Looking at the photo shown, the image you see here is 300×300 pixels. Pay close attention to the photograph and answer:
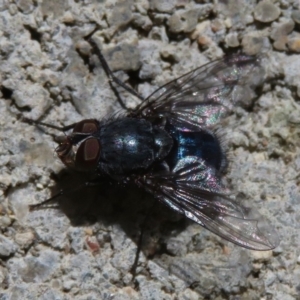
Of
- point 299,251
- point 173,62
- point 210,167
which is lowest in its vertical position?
point 299,251

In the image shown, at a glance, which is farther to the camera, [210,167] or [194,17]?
[194,17]

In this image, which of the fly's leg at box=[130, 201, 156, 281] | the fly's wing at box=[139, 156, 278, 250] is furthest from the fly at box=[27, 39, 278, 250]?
the fly's leg at box=[130, 201, 156, 281]

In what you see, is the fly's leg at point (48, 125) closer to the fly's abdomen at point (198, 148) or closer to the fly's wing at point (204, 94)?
the fly's wing at point (204, 94)

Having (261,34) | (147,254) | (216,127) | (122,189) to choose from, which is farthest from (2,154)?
(261,34)

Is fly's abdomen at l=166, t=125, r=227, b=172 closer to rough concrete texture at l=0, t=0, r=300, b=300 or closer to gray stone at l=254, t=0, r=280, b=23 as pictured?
rough concrete texture at l=0, t=0, r=300, b=300

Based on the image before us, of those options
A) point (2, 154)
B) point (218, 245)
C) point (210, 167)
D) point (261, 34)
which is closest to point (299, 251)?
point (218, 245)

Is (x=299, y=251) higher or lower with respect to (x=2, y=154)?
lower

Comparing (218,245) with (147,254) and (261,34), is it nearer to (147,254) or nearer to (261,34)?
(147,254)
